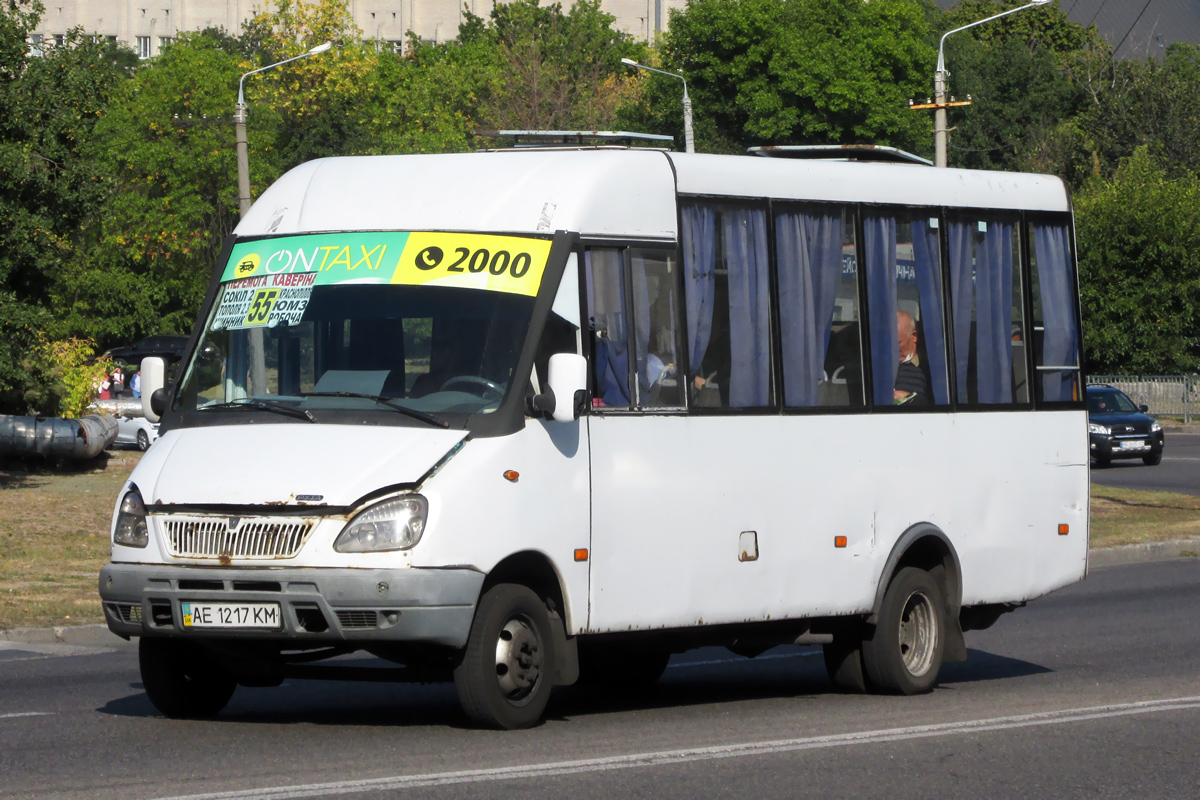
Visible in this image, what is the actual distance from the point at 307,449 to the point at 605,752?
5.96 ft

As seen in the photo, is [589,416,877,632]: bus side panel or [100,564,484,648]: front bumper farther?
[589,416,877,632]: bus side panel

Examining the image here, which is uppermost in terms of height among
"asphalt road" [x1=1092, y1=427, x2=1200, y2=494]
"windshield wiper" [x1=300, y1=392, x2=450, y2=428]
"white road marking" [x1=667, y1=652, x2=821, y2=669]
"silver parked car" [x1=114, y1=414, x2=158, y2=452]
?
"silver parked car" [x1=114, y1=414, x2=158, y2=452]

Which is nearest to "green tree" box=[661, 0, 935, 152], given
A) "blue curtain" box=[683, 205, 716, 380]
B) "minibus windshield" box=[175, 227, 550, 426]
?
"blue curtain" box=[683, 205, 716, 380]

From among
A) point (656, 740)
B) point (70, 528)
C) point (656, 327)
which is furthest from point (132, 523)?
point (70, 528)

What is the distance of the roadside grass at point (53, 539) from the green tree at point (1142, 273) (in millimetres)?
35081

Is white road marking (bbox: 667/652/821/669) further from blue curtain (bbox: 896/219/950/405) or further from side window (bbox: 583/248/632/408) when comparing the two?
side window (bbox: 583/248/632/408)

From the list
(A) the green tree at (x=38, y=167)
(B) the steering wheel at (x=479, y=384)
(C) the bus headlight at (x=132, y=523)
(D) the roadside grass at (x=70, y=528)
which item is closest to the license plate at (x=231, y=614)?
(C) the bus headlight at (x=132, y=523)

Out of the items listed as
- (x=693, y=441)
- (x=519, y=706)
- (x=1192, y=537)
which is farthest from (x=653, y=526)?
(x=1192, y=537)

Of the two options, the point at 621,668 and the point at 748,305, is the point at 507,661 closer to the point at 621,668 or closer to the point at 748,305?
the point at 748,305

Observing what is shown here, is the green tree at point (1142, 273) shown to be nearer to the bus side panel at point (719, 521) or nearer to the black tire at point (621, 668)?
the black tire at point (621, 668)

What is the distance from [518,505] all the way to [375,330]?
43.3 inches

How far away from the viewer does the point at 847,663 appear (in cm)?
1016

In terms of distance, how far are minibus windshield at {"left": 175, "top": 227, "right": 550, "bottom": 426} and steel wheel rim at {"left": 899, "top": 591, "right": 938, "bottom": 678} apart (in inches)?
131

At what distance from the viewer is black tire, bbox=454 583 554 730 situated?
775 centimetres
